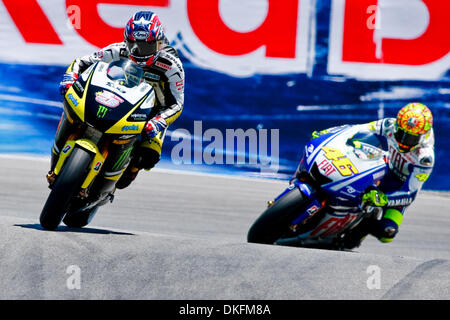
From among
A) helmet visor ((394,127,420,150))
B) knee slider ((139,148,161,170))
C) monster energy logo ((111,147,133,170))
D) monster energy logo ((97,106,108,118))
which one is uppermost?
monster energy logo ((97,106,108,118))

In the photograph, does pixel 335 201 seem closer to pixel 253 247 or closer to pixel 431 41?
pixel 253 247

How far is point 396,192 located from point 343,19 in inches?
156

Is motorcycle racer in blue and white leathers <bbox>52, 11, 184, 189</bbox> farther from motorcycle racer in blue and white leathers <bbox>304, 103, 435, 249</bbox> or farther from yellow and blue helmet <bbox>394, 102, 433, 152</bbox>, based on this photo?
yellow and blue helmet <bbox>394, 102, 433, 152</bbox>

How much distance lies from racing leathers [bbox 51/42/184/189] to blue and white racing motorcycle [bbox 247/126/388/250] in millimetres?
993

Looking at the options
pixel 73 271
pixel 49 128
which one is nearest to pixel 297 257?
pixel 73 271

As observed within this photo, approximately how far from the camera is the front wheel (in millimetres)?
5434

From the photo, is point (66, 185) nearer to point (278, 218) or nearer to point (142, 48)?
point (142, 48)

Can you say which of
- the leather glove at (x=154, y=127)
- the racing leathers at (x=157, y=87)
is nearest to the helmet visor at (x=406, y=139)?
the racing leathers at (x=157, y=87)

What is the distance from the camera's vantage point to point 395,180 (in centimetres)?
575

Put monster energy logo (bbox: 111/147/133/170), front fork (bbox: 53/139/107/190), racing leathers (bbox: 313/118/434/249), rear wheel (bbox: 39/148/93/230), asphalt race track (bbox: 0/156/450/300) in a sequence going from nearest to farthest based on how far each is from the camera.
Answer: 1. asphalt race track (bbox: 0/156/450/300)
2. rear wheel (bbox: 39/148/93/230)
3. front fork (bbox: 53/139/107/190)
4. monster energy logo (bbox: 111/147/133/170)
5. racing leathers (bbox: 313/118/434/249)

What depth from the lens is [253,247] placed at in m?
4.45

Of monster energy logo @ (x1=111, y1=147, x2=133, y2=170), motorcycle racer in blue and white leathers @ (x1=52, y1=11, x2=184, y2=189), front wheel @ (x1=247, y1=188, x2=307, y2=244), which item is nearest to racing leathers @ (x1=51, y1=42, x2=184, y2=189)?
motorcycle racer in blue and white leathers @ (x1=52, y1=11, x2=184, y2=189)

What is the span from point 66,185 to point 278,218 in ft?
5.50

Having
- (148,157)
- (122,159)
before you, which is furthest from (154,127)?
(148,157)
